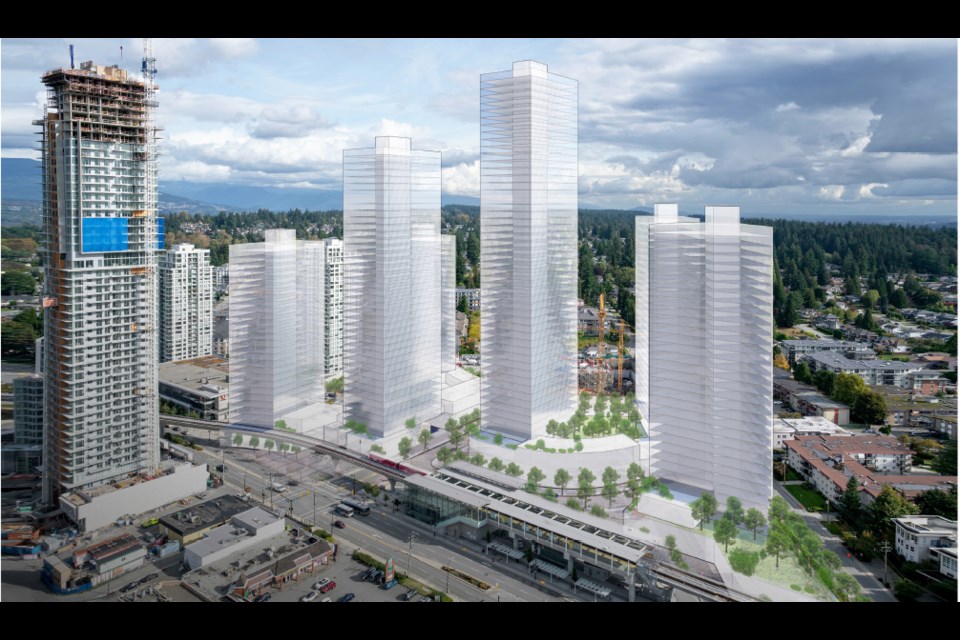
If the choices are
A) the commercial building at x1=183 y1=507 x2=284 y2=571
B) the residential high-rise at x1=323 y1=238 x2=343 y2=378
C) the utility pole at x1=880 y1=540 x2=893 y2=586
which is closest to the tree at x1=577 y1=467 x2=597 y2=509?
the utility pole at x1=880 y1=540 x2=893 y2=586

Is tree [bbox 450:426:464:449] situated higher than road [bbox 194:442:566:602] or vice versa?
tree [bbox 450:426:464:449]

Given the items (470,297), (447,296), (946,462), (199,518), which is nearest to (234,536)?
(199,518)

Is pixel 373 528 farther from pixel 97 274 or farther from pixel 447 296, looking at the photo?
pixel 447 296

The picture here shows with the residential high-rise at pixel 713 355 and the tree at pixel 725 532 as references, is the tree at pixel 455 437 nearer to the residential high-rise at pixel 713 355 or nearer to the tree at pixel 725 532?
the residential high-rise at pixel 713 355

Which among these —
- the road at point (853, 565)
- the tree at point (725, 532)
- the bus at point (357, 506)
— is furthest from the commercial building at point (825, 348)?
the bus at point (357, 506)

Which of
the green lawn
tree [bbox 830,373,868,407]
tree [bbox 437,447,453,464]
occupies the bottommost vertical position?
the green lawn

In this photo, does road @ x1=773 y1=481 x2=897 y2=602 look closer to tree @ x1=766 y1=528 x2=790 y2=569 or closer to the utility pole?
the utility pole
